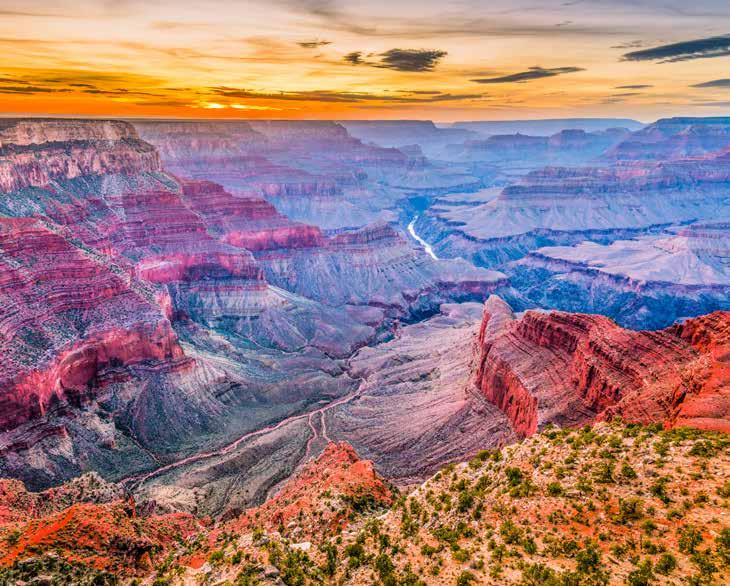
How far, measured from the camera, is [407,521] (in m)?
23.2

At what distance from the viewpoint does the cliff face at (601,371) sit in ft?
99.5

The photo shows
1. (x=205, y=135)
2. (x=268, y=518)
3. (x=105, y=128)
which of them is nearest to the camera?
(x=268, y=518)

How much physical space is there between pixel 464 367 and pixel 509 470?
147 ft

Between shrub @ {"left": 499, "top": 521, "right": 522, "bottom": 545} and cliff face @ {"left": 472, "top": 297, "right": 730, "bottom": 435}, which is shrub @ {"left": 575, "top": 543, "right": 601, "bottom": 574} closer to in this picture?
shrub @ {"left": 499, "top": 521, "right": 522, "bottom": 545}

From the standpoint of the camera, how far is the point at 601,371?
41250mm

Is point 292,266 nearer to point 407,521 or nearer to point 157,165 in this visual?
point 157,165

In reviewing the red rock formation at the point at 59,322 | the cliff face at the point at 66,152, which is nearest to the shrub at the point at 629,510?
the red rock formation at the point at 59,322

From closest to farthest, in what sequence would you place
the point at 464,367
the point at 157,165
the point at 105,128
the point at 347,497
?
the point at 347,497
the point at 464,367
the point at 105,128
the point at 157,165

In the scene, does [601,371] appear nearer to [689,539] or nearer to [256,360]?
[689,539]

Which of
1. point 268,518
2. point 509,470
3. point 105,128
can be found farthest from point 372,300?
point 509,470

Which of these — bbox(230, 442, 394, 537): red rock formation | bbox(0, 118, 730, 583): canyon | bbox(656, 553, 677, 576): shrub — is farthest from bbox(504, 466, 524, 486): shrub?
bbox(230, 442, 394, 537): red rock formation

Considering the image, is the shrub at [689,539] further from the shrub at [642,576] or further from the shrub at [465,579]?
the shrub at [465,579]

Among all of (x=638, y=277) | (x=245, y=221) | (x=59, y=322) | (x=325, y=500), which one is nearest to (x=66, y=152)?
(x=245, y=221)

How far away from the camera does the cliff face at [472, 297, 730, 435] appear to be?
30328 millimetres
